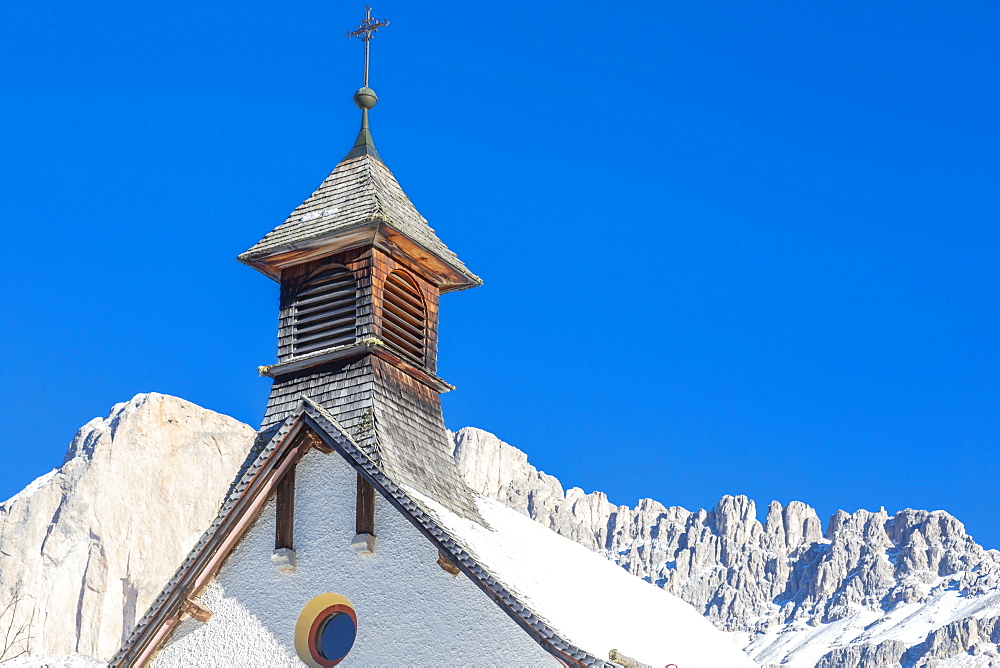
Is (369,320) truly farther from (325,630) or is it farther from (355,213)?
(325,630)

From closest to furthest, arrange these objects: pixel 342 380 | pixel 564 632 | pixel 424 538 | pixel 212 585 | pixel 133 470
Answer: pixel 564 632 < pixel 424 538 < pixel 212 585 < pixel 342 380 < pixel 133 470

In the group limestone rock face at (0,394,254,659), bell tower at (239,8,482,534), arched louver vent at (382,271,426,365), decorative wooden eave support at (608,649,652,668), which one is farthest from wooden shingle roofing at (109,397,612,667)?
limestone rock face at (0,394,254,659)

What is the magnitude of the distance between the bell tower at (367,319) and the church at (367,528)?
0.12 ft

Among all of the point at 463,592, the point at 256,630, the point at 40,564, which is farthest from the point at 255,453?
the point at 40,564

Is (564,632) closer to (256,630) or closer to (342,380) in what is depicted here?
(256,630)

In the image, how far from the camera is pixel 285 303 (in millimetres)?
24750

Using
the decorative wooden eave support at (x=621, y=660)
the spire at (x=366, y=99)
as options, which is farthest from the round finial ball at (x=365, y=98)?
the decorative wooden eave support at (x=621, y=660)

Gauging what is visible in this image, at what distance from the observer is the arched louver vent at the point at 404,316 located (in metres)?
24.2

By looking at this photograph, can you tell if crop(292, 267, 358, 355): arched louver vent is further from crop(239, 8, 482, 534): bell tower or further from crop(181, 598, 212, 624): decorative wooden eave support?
crop(181, 598, 212, 624): decorative wooden eave support

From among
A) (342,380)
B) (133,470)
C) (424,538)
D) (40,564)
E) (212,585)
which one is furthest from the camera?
(133,470)

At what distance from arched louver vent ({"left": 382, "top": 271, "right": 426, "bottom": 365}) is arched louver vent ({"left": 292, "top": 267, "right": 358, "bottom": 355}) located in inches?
22.5

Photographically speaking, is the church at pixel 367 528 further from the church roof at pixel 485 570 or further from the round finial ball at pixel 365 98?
the round finial ball at pixel 365 98

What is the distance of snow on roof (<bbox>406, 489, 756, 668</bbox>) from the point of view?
65.5 ft

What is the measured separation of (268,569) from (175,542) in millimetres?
171333
